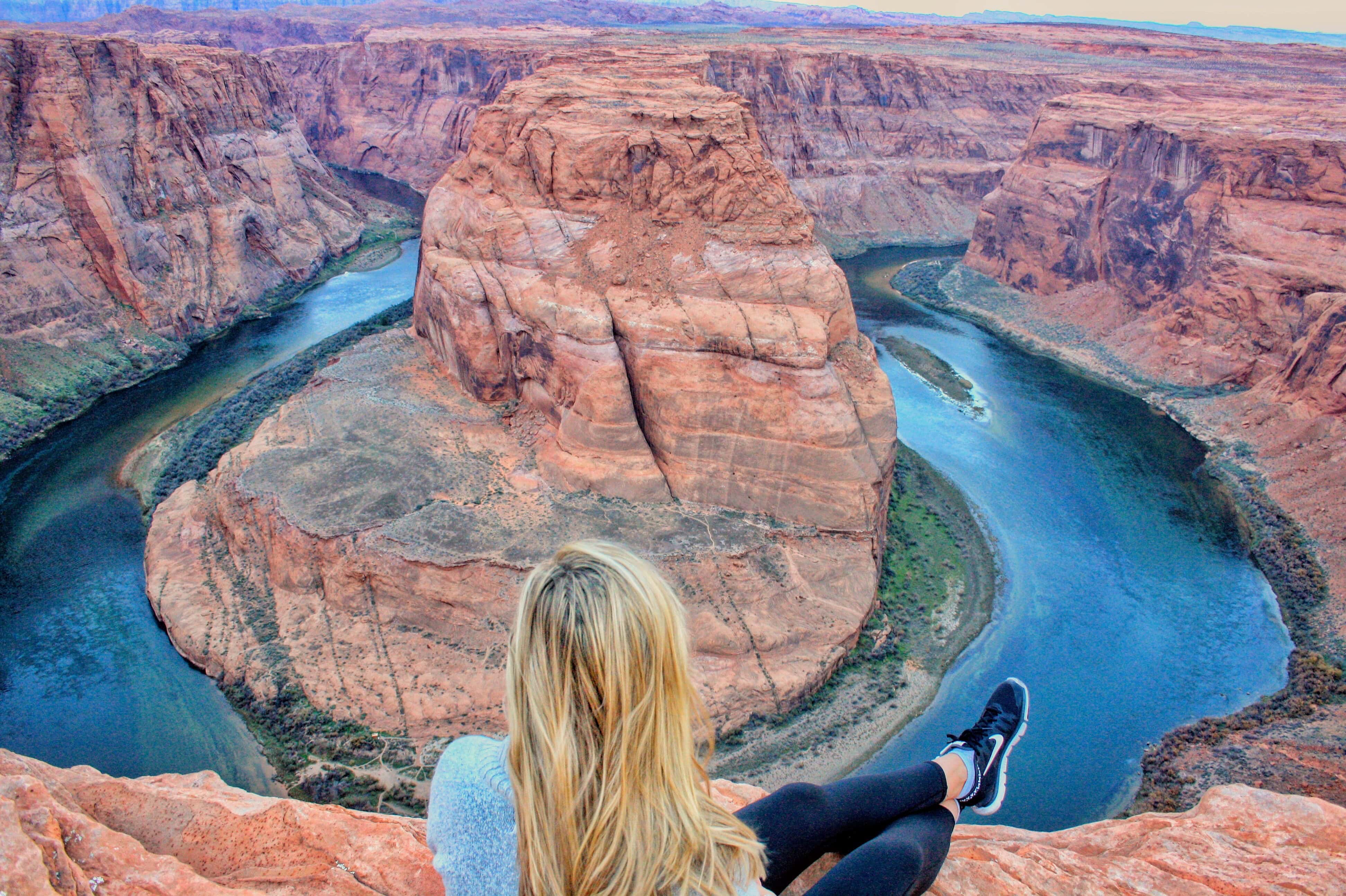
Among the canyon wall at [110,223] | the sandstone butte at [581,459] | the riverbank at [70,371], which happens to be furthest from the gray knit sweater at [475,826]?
the canyon wall at [110,223]

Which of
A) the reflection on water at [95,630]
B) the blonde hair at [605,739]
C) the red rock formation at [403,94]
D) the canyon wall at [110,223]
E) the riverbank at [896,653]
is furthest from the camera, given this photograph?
the red rock formation at [403,94]

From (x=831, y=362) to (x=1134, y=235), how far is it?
2788cm

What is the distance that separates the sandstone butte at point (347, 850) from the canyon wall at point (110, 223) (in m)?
26.9

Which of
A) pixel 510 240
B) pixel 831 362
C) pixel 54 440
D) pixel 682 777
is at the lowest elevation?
pixel 54 440

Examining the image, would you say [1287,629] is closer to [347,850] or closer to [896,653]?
[896,653]

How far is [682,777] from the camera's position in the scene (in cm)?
271

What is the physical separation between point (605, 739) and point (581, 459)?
647 inches

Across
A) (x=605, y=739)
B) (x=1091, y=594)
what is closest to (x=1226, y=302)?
(x=1091, y=594)

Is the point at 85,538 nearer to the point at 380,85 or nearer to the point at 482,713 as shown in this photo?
the point at 482,713

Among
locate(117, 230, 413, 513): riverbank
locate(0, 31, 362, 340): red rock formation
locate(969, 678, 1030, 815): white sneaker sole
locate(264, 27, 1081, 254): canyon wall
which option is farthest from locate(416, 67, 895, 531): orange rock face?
locate(264, 27, 1081, 254): canyon wall

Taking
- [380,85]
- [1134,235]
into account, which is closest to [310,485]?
[1134,235]

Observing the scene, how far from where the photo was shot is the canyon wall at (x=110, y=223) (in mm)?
30281

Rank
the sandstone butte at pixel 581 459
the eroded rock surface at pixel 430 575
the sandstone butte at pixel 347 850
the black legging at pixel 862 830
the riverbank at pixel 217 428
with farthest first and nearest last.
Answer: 1. the riverbank at pixel 217 428
2. the sandstone butte at pixel 581 459
3. the eroded rock surface at pixel 430 575
4. the sandstone butte at pixel 347 850
5. the black legging at pixel 862 830

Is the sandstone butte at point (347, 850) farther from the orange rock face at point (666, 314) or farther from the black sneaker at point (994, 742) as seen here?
the orange rock face at point (666, 314)
